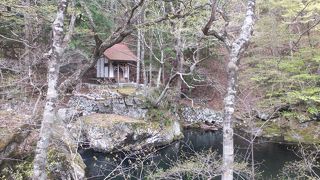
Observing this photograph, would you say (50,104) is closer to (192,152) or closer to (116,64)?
(192,152)

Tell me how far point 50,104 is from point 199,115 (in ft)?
57.6

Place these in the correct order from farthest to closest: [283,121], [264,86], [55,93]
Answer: [264,86]
[283,121]
[55,93]

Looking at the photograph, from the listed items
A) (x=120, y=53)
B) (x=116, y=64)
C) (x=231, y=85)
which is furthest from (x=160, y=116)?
(x=231, y=85)

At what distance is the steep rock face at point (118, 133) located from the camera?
47.5ft

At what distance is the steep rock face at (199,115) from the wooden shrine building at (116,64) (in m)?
4.65

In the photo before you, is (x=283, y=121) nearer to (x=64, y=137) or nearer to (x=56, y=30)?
(x=64, y=137)

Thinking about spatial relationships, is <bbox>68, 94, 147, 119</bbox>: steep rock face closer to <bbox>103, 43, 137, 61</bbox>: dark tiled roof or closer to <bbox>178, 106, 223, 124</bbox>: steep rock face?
<bbox>103, 43, 137, 61</bbox>: dark tiled roof

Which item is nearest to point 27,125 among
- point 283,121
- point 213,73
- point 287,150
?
point 287,150

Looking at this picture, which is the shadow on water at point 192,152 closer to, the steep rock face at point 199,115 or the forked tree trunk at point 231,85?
the steep rock face at point 199,115

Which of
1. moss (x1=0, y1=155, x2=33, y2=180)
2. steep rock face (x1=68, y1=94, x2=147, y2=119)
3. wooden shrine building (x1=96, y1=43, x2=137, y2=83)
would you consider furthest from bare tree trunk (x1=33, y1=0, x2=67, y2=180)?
wooden shrine building (x1=96, y1=43, x2=137, y2=83)

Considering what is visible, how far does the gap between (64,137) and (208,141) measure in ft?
34.9

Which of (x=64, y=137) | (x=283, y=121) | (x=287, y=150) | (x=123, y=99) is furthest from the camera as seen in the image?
(x=283, y=121)

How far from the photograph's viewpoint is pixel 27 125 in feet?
25.6

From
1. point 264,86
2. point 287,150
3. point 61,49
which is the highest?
point 61,49
